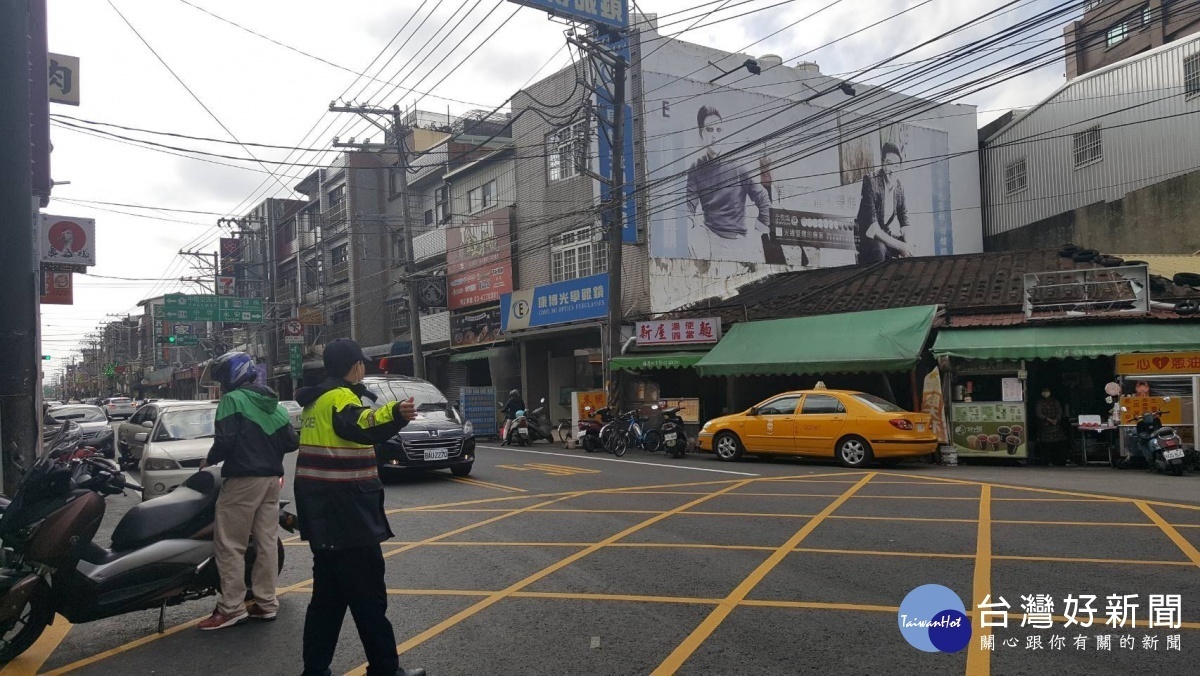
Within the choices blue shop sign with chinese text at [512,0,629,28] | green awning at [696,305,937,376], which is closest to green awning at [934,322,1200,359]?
green awning at [696,305,937,376]

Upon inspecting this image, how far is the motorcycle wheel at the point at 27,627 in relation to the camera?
188 inches

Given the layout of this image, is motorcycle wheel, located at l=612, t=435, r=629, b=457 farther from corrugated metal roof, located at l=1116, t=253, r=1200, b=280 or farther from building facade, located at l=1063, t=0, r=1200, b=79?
building facade, located at l=1063, t=0, r=1200, b=79

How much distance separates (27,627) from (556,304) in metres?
19.2

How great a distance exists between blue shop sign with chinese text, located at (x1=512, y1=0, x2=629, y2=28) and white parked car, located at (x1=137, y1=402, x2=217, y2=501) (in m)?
10.8

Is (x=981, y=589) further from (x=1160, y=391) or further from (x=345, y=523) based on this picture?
(x=1160, y=391)

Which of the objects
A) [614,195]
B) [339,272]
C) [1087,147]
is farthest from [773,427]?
[339,272]

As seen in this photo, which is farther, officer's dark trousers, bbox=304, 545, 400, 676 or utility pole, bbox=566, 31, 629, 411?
utility pole, bbox=566, 31, 629, 411

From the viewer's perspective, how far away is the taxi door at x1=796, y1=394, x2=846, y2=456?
1429 centimetres

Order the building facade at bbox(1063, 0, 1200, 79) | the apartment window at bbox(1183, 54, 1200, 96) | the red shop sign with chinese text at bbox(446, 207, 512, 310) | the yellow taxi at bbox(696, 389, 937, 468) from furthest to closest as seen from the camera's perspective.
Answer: the red shop sign with chinese text at bbox(446, 207, 512, 310), the building facade at bbox(1063, 0, 1200, 79), the apartment window at bbox(1183, 54, 1200, 96), the yellow taxi at bbox(696, 389, 937, 468)

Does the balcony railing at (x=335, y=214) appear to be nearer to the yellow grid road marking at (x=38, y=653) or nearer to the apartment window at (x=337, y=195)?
the apartment window at (x=337, y=195)

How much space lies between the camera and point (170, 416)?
12.6m

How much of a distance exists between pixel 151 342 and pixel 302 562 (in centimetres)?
8502

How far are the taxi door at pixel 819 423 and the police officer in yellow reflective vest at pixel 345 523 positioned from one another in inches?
449

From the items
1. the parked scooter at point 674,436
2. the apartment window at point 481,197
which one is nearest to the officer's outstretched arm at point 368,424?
the parked scooter at point 674,436
